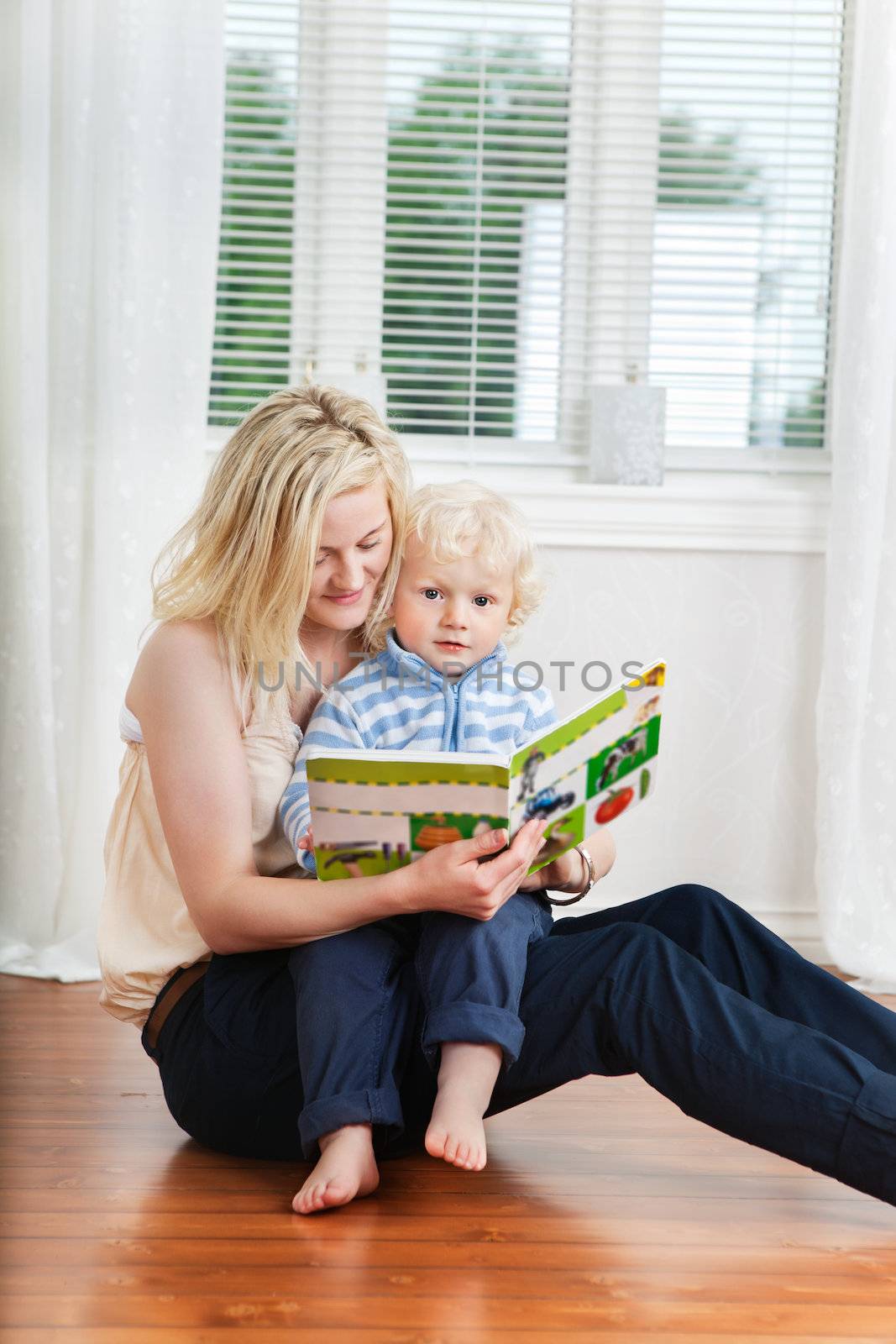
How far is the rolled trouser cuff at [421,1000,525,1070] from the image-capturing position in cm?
134

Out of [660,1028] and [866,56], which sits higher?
[866,56]

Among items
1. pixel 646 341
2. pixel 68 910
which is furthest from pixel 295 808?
pixel 646 341

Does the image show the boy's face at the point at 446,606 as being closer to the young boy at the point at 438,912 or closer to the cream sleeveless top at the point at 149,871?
the young boy at the point at 438,912

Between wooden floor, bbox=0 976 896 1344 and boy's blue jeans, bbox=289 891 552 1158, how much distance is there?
123mm

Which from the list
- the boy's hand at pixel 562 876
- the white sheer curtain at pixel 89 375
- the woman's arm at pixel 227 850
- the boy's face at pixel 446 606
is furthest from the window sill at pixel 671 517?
the woman's arm at pixel 227 850

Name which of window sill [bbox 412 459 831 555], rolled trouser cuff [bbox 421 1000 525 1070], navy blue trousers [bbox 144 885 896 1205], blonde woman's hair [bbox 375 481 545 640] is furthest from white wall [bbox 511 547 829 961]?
rolled trouser cuff [bbox 421 1000 525 1070]

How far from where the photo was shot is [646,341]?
2.65m

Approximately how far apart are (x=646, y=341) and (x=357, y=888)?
1.66m

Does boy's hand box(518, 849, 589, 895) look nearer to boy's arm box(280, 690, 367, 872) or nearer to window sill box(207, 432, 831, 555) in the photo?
boy's arm box(280, 690, 367, 872)

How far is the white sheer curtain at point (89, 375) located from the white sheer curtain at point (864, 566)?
1188mm

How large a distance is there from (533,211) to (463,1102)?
194 cm

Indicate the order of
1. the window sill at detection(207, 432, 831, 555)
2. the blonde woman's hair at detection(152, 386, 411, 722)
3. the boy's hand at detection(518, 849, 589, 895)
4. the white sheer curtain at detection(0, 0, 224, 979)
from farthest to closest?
1. the window sill at detection(207, 432, 831, 555)
2. the white sheer curtain at detection(0, 0, 224, 979)
3. the boy's hand at detection(518, 849, 589, 895)
4. the blonde woman's hair at detection(152, 386, 411, 722)

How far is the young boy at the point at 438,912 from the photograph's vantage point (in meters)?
1.34

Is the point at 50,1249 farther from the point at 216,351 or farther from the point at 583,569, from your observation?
the point at 216,351
